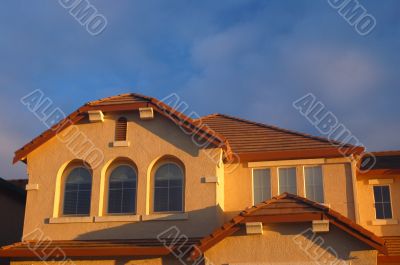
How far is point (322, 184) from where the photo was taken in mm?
18828

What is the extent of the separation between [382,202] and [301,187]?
323 centimetres

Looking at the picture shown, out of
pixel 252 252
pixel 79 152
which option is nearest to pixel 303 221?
pixel 252 252

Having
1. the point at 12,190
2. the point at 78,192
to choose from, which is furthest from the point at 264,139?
the point at 12,190

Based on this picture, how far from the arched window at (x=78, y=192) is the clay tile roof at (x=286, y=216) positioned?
5.06 meters

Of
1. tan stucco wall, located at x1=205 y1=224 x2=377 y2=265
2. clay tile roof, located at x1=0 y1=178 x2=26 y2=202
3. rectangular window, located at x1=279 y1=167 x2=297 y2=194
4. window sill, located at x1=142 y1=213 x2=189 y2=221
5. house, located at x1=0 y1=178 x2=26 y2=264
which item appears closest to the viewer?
tan stucco wall, located at x1=205 y1=224 x2=377 y2=265

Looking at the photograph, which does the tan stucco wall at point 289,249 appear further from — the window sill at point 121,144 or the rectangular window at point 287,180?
the window sill at point 121,144

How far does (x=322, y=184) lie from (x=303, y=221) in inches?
183

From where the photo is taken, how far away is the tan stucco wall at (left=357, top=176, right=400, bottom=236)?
62.8ft

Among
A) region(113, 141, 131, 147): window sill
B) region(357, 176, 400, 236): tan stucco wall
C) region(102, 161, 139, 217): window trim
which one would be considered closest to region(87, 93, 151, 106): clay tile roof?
region(113, 141, 131, 147): window sill

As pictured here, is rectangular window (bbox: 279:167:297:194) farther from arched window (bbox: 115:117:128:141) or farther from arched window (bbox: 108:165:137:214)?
arched window (bbox: 115:117:128:141)

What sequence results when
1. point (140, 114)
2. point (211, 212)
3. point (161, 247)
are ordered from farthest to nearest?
point (140, 114), point (211, 212), point (161, 247)

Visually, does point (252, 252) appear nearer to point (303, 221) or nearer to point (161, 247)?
point (303, 221)

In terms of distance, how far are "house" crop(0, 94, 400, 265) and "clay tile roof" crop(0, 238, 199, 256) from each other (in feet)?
0.11

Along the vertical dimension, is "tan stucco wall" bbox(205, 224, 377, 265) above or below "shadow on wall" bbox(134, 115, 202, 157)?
below
